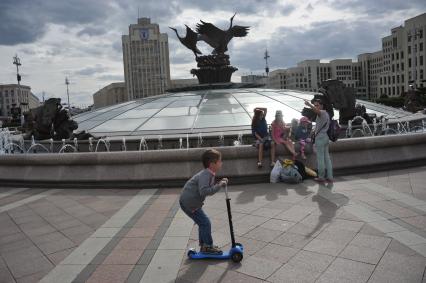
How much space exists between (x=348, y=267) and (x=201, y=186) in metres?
1.54

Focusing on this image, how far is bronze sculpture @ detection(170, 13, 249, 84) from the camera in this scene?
1984 centimetres

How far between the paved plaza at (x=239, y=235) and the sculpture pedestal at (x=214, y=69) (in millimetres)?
14277

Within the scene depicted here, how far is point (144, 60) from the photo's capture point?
383 feet

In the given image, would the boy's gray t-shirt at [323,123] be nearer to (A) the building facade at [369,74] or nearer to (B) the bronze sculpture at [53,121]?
(B) the bronze sculpture at [53,121]

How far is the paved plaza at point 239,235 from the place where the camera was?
356 cm

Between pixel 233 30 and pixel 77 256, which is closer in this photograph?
pixel 77 256

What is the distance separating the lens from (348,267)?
353 centimetres

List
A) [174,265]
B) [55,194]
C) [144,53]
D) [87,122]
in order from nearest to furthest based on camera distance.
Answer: [174,265] < [55,194] < [87,122] < [144,53]

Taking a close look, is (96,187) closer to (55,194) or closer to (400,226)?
(55,194)

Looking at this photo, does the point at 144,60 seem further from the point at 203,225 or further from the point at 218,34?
the point at 203,225

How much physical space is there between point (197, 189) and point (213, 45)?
17173 millimetres

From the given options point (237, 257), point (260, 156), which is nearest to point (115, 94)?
point (260, 156)

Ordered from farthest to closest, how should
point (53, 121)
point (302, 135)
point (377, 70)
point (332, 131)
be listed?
point (377, 70), point (53, 121), point (302, 135), point (332, 131)

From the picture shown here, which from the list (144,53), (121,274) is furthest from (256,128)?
(144,53)
